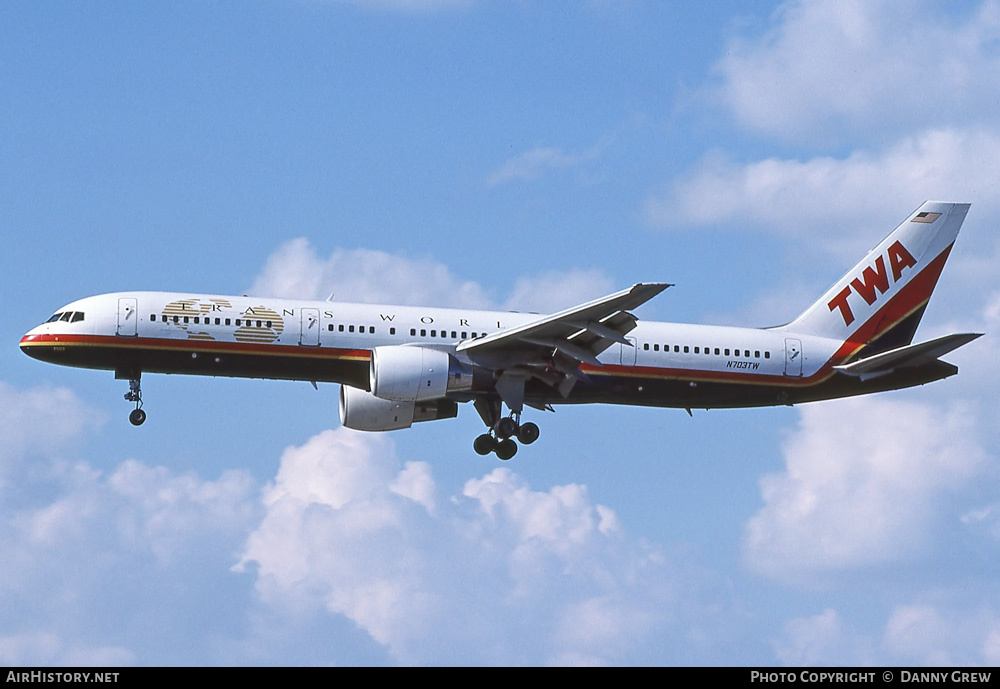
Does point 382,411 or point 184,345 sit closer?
point 184,345

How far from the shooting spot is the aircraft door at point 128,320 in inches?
1882

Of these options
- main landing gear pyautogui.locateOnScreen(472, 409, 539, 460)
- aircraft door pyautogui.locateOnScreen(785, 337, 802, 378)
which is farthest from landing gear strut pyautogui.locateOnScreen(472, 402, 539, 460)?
aircraft door pyautogui.locateOnScreen(785, 337, 802, 378)

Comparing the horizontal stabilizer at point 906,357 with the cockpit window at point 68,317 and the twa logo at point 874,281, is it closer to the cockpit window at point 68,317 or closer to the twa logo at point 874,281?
the twa logo at point 874,281

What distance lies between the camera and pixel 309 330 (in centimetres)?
4850

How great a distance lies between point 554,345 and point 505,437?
14.5 feet

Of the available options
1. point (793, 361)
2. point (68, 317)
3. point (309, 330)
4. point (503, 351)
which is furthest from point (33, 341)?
point (793, 361)

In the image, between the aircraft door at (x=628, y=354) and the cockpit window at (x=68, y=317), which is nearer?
the cockpit window at (x=68, y=317)

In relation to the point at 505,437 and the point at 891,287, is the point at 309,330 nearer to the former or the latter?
the point at 505,437

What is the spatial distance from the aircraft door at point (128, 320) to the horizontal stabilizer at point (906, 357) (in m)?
24.4

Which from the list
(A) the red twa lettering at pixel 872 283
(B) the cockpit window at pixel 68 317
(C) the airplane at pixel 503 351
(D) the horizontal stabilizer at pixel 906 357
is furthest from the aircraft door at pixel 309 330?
(A) the red twa lettering at pixel 872 283

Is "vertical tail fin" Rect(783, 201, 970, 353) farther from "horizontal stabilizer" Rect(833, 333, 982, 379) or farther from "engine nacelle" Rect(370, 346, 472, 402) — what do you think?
"engine nacelle" Rect(370, 346, 472, 402)
